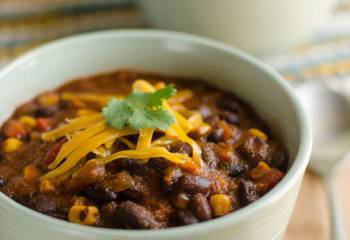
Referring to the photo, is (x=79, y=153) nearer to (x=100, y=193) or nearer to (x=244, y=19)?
(x=100, y=193)

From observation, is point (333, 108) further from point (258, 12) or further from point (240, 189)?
point (240, 189)

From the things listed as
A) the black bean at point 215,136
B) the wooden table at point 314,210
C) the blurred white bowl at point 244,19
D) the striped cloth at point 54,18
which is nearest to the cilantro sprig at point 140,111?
the black bean at point 215,136

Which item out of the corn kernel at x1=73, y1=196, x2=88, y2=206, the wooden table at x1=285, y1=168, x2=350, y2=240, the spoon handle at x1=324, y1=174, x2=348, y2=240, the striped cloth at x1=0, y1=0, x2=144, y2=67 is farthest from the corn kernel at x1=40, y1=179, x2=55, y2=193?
the striped cloth at x1=0, y1=0, x2=144, y2=67

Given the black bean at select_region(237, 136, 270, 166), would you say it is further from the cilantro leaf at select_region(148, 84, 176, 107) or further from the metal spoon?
the metal spoon

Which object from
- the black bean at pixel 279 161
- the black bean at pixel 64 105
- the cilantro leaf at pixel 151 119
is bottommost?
the black bean at pixel 279 161

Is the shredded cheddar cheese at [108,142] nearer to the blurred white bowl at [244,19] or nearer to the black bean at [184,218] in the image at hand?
the black bean at [184,218]

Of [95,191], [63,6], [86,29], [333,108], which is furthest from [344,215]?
[63,6]

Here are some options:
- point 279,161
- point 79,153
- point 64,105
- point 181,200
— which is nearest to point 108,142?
point 79,153
